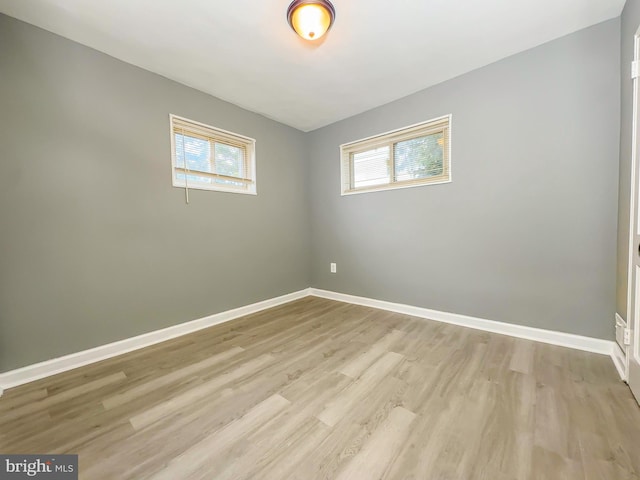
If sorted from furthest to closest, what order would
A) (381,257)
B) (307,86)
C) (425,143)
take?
1. (381,257)
2. (425,143)
3. (307,86)

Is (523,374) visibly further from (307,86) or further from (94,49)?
(94,49)

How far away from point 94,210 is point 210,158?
46.5 inches

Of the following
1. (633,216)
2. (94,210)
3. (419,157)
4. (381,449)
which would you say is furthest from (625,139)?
(94,210)

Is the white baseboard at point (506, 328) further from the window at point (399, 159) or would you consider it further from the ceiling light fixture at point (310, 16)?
the ceiling light fixture at point (310, 16)

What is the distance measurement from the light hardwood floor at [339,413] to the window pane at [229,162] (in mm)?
1875

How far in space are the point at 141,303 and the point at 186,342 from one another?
1.76 feet

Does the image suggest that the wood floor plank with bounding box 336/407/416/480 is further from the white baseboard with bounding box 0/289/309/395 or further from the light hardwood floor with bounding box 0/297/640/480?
the white baseboard with bounding box 0/289/309/395

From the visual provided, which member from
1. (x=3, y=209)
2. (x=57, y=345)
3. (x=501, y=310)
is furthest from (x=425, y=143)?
(x=57, y=345)

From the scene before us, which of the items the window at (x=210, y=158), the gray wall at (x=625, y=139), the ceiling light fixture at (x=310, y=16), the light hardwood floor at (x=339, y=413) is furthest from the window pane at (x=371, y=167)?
the light hardwood floor at (x=339, y=413)

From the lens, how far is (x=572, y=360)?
179 cm

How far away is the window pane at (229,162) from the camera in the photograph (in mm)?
2803

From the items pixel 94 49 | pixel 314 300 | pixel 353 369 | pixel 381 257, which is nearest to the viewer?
Result: pixel 353 369

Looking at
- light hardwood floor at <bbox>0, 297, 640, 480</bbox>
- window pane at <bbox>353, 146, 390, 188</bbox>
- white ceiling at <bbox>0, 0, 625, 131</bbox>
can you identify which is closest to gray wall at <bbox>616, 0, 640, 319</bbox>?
white ceiling at <bbox>0, 0, 625, 131</bbox>

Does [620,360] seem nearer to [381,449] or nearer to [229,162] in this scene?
[381,449]
